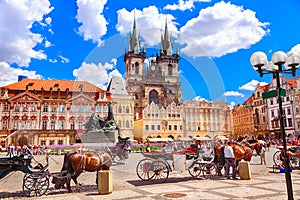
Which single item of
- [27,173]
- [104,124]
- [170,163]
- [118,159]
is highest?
[104,124]

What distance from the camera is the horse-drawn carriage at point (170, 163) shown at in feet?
34.3

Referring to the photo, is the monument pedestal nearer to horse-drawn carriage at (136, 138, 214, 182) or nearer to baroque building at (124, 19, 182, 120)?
baroque building at (124, 19, 182, 120)

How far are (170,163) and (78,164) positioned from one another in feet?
14.7

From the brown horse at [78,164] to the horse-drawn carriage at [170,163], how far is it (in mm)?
1743

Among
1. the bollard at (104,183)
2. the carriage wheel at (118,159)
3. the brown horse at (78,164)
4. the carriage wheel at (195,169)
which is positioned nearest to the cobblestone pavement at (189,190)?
the bollard at (104,183)

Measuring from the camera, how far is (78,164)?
28.9 feet

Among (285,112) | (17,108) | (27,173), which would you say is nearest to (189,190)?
(27,173)

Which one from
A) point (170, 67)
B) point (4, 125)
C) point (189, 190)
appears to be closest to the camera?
point (189, 190)

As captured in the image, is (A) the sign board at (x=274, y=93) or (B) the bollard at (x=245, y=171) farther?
(B) the bollard at (x=245, y=171)

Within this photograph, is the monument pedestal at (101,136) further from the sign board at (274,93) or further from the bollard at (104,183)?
the sign board at (274,93)

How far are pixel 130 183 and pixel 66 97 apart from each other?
141ft

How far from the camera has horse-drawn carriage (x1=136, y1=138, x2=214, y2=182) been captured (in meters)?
10.5

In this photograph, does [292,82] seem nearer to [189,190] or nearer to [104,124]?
[104,124]

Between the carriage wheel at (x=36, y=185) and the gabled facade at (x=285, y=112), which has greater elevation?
the gabled facade at (x=285, y=112)
